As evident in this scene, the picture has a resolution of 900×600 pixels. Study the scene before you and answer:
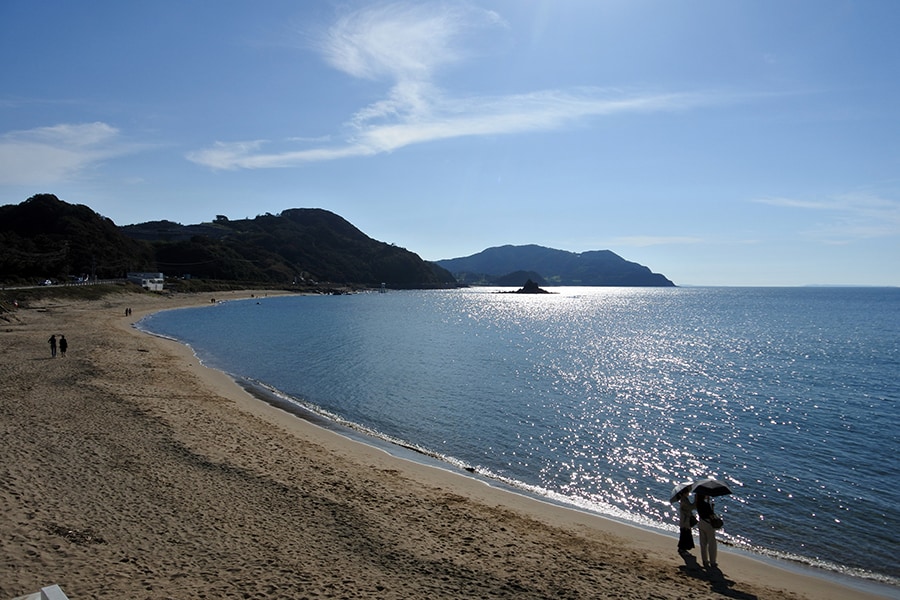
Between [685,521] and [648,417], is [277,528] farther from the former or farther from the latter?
[648,417]

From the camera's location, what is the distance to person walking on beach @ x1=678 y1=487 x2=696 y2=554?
1224 centimetres

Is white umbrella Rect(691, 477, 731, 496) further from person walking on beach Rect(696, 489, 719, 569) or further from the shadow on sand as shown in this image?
the shadow on sand

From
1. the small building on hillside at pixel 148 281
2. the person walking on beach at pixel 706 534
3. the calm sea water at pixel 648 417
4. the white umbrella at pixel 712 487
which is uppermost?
the small building on hillside at pixel 148 281

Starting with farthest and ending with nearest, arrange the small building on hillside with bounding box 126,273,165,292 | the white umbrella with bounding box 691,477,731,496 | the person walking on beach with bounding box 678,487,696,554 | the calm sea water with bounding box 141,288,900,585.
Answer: the small building on hillside with bounding box 126,273,165,292, the calm sea water with bounding box 141,288,900,585, the person walking on beach with bounding box 678,487,696,554, the white umbrella with bounding box 691,477,731,496

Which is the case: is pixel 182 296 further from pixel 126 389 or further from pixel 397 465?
pixel 397 465

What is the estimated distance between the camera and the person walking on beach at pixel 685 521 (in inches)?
482

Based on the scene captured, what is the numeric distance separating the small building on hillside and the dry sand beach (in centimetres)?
11039

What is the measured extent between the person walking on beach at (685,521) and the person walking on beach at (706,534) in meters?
0.46

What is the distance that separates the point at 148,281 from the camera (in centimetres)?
12000

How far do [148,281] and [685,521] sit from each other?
131 meters

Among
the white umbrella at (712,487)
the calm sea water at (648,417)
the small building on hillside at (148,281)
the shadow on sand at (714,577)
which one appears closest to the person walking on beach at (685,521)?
the shadow on sand at (714,577)

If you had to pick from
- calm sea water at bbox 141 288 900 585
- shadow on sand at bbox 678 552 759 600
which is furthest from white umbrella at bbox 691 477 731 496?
calm sea water at bbox 141 288 900 585

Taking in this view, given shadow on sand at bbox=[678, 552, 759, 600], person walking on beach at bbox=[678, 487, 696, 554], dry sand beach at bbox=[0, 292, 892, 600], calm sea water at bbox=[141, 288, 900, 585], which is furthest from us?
calm sea water at bbox=[141, 288, 900, 585]

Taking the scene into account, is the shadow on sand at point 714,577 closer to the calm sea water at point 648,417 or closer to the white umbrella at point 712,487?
the white umbrella at point 712,487
